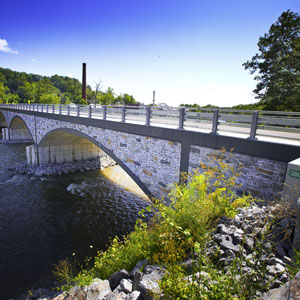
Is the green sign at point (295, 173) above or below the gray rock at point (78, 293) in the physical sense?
above

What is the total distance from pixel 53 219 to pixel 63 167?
8.54 m

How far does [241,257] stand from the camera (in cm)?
283

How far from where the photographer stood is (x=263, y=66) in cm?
1866

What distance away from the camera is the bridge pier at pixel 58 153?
20.1 m

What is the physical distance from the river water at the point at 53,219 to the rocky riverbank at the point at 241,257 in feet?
16.7

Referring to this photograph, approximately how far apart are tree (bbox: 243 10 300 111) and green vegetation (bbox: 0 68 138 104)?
36212 mm

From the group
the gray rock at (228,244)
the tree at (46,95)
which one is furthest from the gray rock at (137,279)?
the tree at (46,95)

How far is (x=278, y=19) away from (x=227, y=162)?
1731cm

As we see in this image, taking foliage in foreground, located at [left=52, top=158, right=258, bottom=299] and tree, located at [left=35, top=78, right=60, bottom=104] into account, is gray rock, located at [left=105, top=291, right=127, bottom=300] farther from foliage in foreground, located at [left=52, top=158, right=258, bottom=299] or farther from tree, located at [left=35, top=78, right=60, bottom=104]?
tree, located at [left=35, top=78, right=60, bottom=104]

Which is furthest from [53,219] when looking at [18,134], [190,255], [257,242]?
[18,134]

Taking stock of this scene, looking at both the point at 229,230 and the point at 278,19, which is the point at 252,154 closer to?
the point at 229,230

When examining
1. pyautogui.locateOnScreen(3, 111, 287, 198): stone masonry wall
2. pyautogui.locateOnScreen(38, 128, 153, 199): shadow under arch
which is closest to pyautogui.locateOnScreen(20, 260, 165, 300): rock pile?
pyautogui.locateOnScreen(3, 111, 287, 198): stone masonry wall

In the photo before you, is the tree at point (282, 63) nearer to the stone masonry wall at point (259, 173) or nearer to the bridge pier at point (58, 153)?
the stone masonry wall at point (259, 173)

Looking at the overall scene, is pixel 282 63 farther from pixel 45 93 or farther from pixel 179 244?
pixel 45 93
